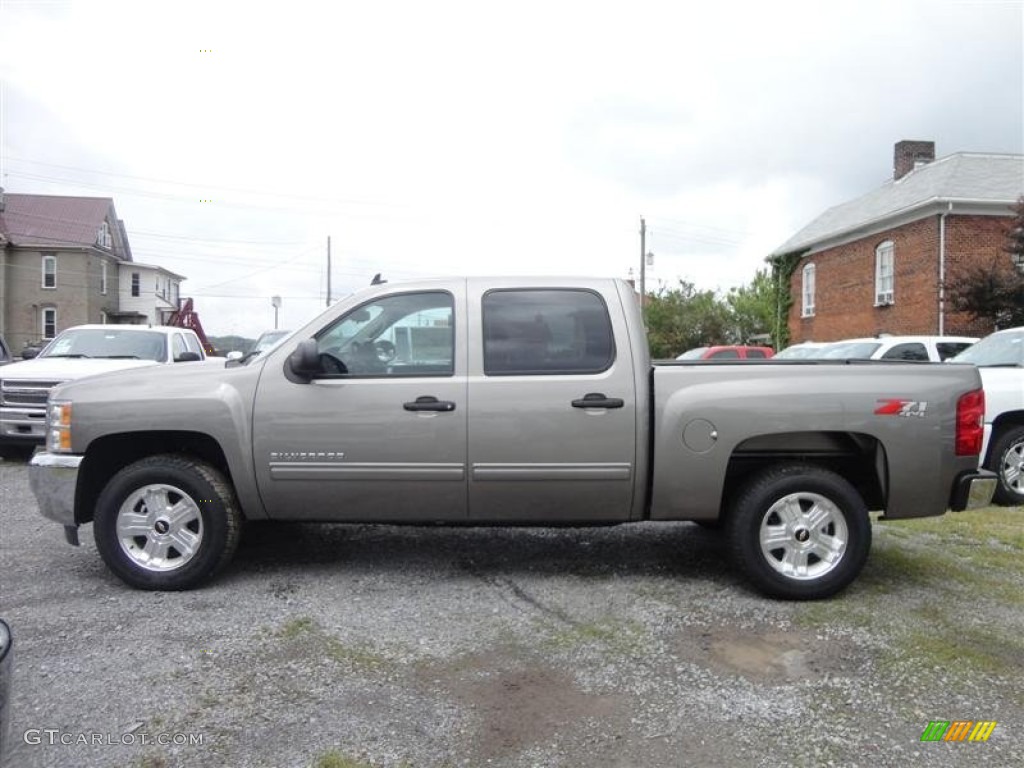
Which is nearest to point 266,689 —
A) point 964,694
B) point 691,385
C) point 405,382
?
point 405,382

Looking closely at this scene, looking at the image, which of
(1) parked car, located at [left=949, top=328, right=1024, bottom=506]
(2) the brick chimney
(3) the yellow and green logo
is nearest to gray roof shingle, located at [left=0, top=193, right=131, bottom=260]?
(2) the brick chimney

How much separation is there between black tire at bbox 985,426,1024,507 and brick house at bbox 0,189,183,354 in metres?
43.3

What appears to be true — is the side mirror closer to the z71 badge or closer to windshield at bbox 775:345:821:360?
the z71 badge

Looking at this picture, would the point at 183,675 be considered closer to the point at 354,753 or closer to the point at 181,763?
the point at 181,763

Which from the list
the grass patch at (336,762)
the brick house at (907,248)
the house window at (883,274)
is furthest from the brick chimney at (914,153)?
the grass patch at (336,762)

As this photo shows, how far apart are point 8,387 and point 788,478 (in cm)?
901

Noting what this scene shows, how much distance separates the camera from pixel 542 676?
3.70m

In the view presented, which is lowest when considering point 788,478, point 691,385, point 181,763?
point 181,763

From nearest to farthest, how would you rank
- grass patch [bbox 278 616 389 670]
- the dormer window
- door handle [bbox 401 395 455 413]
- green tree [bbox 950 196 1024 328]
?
grass patch [bbox 278 616 389 670], door handle [bbox 401 395 455 413], green tree [bbox 950 196 1024 328], the dormer window

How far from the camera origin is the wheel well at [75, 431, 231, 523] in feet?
15.9

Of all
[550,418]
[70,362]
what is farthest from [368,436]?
[70,362]

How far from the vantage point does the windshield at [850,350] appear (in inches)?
492

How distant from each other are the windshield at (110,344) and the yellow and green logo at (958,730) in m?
10.0

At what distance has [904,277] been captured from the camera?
24.9m
